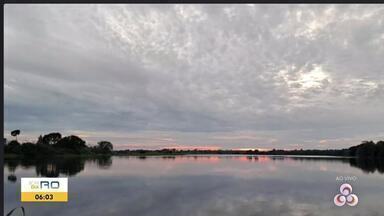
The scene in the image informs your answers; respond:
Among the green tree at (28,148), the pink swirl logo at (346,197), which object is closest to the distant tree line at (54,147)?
the green tree at (28,148)

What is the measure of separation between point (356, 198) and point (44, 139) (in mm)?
5006

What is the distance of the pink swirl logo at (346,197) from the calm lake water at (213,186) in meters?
0.05

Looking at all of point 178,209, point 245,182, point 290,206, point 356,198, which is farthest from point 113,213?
point 356,198

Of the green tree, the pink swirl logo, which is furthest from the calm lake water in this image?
the green tree

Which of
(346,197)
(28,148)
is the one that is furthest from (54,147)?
(346,197)

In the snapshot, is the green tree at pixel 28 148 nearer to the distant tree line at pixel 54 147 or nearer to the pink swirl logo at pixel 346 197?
the distant tree line at pixel 54 147

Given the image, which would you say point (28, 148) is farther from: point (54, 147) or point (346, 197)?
point (346, 197)

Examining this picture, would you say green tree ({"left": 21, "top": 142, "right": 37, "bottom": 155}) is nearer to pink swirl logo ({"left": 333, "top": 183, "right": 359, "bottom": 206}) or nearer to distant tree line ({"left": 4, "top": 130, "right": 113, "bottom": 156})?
distant tree line ({"left": 4, "top": 130, "right": 113, "bottom": 156})

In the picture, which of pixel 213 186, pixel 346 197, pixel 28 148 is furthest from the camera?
pixel 28 148

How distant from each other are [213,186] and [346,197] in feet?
7.96

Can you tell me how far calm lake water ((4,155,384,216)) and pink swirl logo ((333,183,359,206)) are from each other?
0.18ft

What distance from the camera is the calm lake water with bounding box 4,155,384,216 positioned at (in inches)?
138

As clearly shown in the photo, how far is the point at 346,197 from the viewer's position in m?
2.97

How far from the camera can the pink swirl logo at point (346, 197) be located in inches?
116
